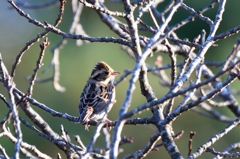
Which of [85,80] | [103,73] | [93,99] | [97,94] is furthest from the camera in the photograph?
[85,80]

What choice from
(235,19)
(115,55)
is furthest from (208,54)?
(115,55)

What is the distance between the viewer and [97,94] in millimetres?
5367

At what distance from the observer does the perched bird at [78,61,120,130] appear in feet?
16.2

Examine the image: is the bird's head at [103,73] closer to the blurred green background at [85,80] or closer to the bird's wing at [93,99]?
the bird's wing at [93,99]

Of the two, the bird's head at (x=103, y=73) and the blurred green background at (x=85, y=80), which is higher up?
the blurred green background at (x=85, y=80)

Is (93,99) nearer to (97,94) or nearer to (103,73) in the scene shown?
(97,94)

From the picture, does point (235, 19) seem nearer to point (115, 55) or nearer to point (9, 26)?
point (115, 55)

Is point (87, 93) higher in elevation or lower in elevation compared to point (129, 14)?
higher

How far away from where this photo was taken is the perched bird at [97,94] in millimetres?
4926

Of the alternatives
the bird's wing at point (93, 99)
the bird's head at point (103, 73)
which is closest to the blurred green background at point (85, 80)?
the bird's head at point (103, 73)

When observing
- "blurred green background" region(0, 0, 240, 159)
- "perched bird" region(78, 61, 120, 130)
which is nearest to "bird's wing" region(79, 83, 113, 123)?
"perched bird" region(78, 61, 120, 130)

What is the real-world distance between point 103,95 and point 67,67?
437cm

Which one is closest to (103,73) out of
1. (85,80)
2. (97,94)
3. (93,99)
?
(97,94)

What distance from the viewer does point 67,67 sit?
966 centimetres
